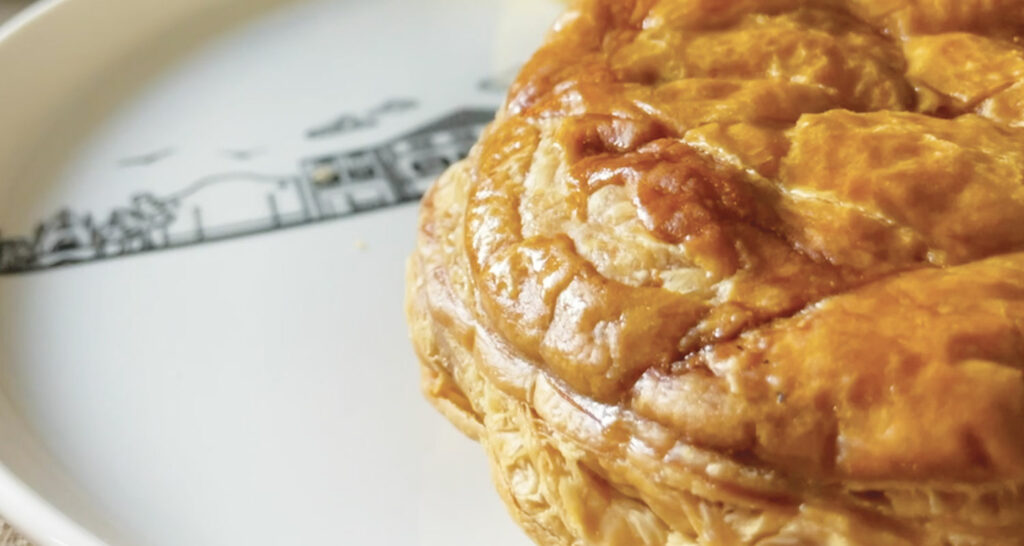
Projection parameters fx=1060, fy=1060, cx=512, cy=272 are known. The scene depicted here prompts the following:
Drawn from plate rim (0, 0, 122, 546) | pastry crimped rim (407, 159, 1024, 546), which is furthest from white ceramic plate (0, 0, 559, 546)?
pastry crimped rim (407, 159, 1024, 546)

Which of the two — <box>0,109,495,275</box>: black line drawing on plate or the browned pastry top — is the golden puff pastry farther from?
<box>0,109,495,275</box>: black line drawing on plate

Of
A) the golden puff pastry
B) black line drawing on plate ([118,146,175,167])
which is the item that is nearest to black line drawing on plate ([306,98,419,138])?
black line drawing on plate ([118,146,175,167])

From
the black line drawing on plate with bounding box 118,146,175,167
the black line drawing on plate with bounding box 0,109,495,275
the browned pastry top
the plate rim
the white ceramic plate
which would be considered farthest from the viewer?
the black line drawing on plate with bounding box 118,146,175,167

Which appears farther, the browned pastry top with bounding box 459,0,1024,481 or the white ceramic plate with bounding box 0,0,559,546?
the white ceramic plate with bounding box 0,0,559,546

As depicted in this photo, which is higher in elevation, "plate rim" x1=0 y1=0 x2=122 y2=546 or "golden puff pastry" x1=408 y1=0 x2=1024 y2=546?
"golden puff pastry" x1=408 y1=0 x2=1024 y2=546

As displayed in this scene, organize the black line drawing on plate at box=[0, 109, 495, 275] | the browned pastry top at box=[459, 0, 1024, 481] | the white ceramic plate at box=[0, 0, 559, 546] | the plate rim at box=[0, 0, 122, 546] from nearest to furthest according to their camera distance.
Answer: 1. the browned pastry top at box=[459, 0, 1024, 481]
2. the plate rim at box=[0, 0, 122, 546]
3. the white ceramic plate at box=[0, 0, 559, 546]
4. the black line drawing on plate at box=[0, 109, 495, 275]

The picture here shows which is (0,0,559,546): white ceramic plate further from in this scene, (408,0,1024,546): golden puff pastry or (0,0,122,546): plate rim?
(408,0,1024,546): golden puff pastry

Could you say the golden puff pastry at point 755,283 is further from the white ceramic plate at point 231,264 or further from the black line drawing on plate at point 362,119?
the black line drawing on plate at point 362,119

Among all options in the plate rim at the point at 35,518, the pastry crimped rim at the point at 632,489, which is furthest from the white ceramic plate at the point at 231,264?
the pastry crimped rim at the point at 632,489
